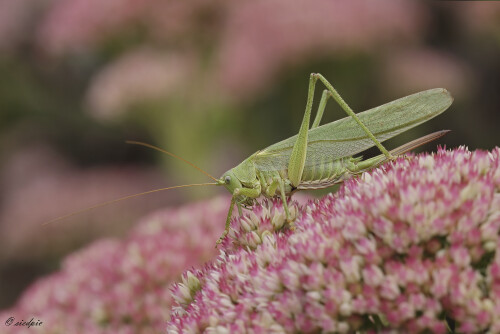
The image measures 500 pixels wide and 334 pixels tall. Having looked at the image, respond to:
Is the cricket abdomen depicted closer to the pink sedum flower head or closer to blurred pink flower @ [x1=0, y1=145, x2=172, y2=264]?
the pink sedum flower head

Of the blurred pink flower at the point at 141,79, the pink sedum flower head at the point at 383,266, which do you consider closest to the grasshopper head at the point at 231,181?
the pink sedum flower head at the point at 383,266

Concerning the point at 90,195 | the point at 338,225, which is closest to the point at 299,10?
the point at 90,195

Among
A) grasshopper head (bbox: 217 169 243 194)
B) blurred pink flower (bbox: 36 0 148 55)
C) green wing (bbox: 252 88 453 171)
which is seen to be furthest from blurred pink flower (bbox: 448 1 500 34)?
grasshopper head (bbox: 217 169 243 194)

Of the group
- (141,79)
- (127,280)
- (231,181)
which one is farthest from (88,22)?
(231,181)

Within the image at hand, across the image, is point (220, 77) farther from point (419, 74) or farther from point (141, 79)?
point (419, 74)

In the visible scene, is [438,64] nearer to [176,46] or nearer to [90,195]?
[176,46]

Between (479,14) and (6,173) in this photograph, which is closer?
(479,14)
